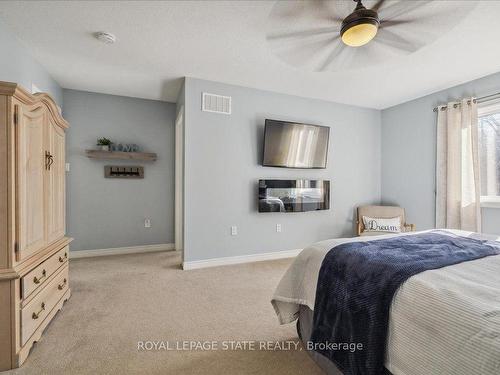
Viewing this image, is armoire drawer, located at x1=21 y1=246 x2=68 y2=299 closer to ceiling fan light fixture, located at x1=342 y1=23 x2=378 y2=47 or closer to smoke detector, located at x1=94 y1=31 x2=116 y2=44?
smoke detector, located at x1=94 y1=31 x2=116 y2=44

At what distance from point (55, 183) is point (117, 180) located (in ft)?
6.14

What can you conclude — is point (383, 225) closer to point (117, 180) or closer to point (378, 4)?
point (378, 4)

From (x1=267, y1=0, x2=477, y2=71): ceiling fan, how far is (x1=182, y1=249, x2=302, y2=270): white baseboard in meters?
2.60

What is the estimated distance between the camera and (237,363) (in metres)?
1.58

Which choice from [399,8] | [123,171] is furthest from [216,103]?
[399,8]

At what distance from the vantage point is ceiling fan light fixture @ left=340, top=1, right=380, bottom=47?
1.58 meters

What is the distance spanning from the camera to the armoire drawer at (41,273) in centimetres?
162

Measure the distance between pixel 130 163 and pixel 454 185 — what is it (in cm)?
477

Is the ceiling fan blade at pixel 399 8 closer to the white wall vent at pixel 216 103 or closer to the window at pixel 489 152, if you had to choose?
the white wall vent at pixel 216 103

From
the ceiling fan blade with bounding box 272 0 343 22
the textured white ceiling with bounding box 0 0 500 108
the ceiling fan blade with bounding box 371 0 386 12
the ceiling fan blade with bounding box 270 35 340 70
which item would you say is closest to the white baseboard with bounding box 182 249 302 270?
the textured white ceiling with bounding box 0 0 500 108

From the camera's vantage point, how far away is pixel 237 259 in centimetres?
357

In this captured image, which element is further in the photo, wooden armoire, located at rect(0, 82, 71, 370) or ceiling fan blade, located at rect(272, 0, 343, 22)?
ceiling fan blade, located at rect(272, 0, 343, 22)

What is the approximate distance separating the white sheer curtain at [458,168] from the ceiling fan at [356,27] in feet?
5.69

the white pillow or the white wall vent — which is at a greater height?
the white wall vent
